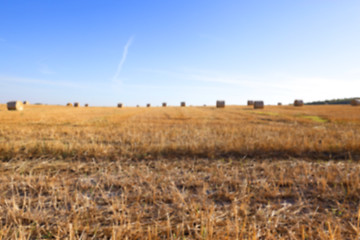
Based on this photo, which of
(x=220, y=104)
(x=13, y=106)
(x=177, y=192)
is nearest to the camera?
(x=177, y=192)

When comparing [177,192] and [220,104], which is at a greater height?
[220,104]

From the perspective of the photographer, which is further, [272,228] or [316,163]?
[316,163]

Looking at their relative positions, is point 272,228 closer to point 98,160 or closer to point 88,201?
point 88,201

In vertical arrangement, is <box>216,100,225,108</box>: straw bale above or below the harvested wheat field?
above

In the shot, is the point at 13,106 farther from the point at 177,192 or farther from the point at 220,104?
the point at 177,192

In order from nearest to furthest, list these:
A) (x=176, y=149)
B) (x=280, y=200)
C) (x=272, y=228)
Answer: (x=272, y=228)
(x=280, y=200)
(x=176, y=149)

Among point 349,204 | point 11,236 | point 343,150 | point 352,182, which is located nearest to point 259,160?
point 352,182

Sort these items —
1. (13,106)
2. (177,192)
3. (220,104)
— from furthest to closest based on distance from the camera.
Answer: (220,104) < (13,106) < (177,192)

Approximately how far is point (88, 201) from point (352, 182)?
443 cm

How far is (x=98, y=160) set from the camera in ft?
17.5

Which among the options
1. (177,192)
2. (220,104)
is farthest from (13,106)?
(177,192)

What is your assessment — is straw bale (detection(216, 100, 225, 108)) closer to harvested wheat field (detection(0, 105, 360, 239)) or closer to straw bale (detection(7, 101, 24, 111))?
straw bale (detection(7, 101, 24, 111))

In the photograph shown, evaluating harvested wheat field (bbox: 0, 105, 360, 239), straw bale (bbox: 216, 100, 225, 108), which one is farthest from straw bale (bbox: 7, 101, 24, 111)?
straw bale (bbox: 216, 100, 225, 108)

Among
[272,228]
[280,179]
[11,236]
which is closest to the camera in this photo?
[11,236]
